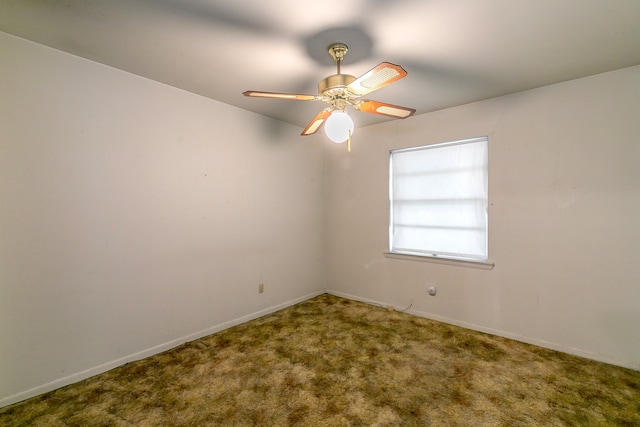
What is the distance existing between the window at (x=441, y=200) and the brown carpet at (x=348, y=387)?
105 centimetres

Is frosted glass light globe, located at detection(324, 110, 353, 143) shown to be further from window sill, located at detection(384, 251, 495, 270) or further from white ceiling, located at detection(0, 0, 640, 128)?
window sill, located at detection(384, 251, 495, 270)

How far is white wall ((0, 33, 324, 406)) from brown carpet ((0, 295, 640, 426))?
0.29 meters

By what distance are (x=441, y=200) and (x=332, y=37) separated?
7.56 ft

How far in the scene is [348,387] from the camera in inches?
82.1

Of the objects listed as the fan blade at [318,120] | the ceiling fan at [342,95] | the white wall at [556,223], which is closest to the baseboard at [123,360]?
the white wall at [556,223]

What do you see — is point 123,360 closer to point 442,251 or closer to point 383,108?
point 383,108

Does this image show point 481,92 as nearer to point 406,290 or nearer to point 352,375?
point 406,290

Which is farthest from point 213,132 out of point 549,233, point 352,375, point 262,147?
point 549,233

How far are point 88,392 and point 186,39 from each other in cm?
267

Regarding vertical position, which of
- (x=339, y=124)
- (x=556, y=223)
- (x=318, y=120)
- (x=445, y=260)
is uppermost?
(x=318, y=120)

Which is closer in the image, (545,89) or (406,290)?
(545,89)

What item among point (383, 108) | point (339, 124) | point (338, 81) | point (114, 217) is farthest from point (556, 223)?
point (114, 217)

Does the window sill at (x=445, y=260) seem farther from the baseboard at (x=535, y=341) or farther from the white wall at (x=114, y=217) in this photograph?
the white wall at (x=114, y=217)

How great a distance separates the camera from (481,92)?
2861 millimetres
